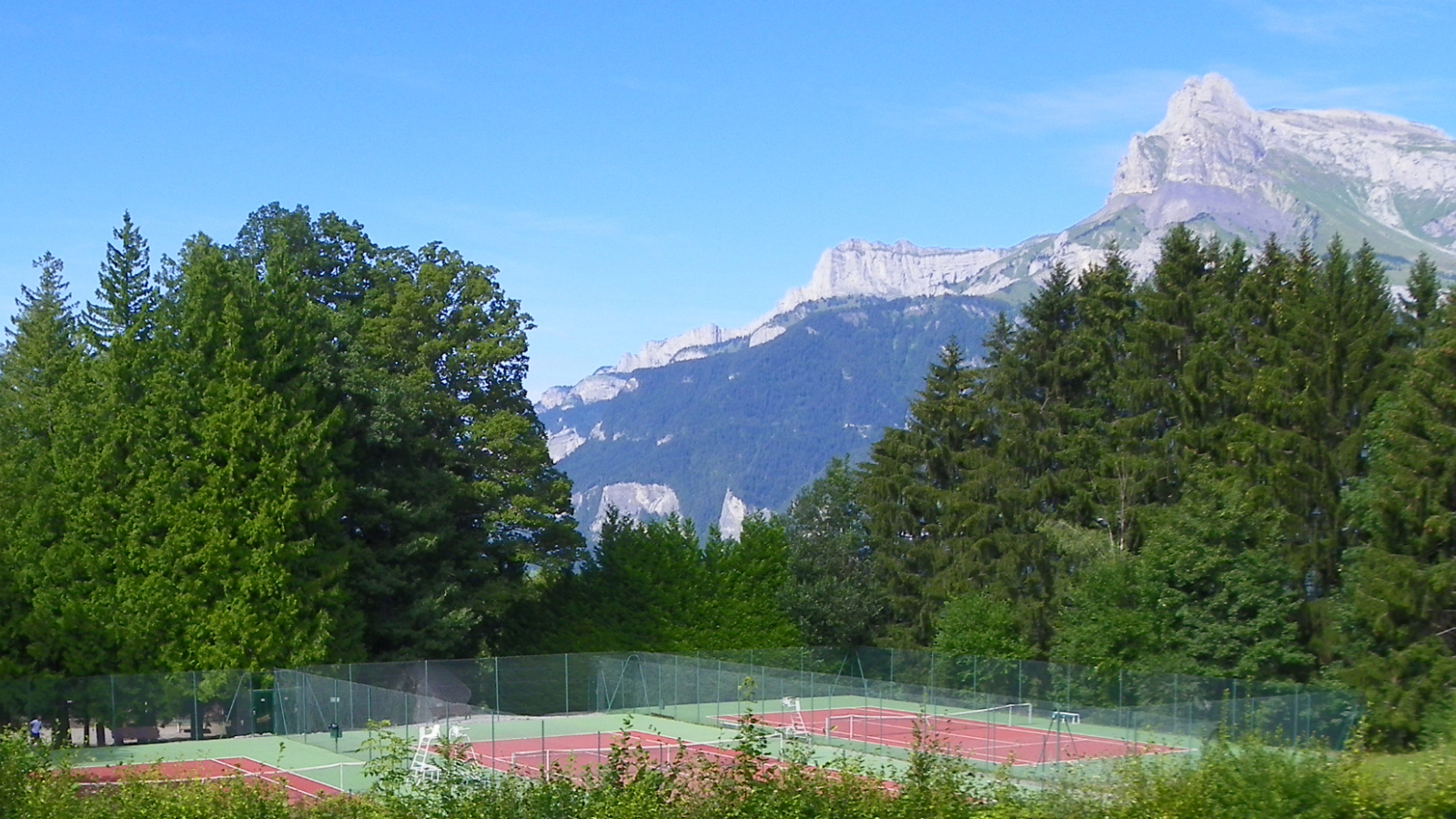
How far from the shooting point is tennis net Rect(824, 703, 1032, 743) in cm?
3466

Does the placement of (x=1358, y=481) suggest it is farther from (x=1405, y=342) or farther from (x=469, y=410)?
(x=469, y=410)

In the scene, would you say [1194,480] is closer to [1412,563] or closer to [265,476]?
[1412,563]

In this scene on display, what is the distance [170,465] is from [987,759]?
77.9ft

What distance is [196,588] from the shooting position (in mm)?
37375

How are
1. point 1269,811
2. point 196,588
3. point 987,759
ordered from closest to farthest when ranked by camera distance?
point 1269,811 → point 987,759 → point 196,588

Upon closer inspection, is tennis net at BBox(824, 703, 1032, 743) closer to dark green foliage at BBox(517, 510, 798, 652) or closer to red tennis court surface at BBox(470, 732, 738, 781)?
red tennis court surface at BBox(470, 732, 738, 781)

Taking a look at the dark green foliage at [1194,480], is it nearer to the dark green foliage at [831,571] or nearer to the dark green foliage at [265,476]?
the dark green foliage at [831,571]

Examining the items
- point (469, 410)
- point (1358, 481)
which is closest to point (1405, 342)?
point (1358, 481)

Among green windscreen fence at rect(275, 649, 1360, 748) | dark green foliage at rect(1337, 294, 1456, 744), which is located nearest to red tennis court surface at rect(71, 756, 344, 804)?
green windscreen fence at rect(275, 649, 1360, 748)

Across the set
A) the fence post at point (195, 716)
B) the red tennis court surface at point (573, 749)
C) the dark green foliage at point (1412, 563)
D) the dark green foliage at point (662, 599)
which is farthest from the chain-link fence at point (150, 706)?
the dark green foliage at point (1412, 563)

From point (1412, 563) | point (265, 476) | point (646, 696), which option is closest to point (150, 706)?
point (265, 476)

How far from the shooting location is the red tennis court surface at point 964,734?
2953 centimetres

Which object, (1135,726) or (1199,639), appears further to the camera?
(1199,639)

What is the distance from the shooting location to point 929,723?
3550 cm
